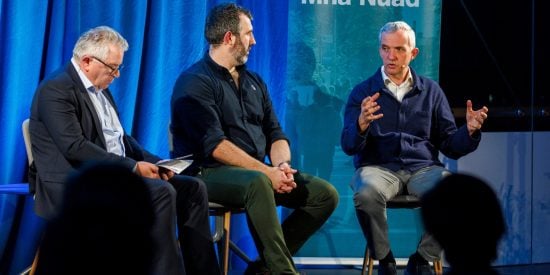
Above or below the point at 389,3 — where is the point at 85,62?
below

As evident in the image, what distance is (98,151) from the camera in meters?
3.67

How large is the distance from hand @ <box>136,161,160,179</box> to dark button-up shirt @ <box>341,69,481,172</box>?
107cm

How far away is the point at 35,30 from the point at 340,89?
70.7 inches

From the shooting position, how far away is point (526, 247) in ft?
17.5

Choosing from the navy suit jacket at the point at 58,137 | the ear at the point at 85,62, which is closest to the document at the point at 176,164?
the navy suit jacket at the point at 58,137

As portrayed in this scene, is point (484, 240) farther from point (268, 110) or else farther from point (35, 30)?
point (35, 30)

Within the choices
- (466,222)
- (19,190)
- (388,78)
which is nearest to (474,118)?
(388,78)

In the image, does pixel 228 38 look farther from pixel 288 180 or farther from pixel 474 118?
pixel 474 118

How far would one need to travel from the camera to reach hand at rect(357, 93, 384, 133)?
4129mm

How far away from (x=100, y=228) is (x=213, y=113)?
2.66 meters

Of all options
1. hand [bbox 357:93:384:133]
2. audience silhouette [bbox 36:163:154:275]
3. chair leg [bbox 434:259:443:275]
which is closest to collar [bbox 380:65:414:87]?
hand [bbox 357:93:384:133]

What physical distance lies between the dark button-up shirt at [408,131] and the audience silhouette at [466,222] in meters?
2.74

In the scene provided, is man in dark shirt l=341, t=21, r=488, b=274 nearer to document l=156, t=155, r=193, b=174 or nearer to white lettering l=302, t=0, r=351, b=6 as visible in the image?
white lettering l=302, t=0, r=351, b=6

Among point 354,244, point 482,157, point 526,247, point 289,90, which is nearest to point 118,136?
point 289,90
